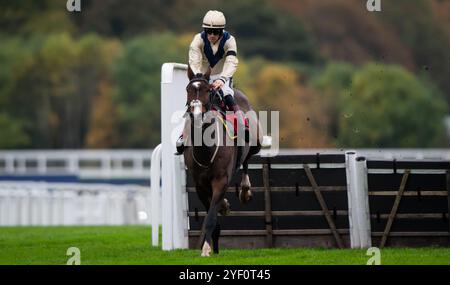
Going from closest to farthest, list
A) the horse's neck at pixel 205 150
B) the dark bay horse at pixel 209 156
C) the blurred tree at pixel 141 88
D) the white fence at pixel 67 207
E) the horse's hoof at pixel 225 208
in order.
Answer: the dark bay horse at pixel 209 156 < the horse's neck at pixel 205 150 < the horse's hoof at pixel 225 208 < the white fence at pixel 67 207 < the blurred tree at pixel 141 88

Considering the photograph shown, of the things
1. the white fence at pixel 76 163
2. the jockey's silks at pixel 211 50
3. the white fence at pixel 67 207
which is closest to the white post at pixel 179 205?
the jockey's silks at pixel 211 50

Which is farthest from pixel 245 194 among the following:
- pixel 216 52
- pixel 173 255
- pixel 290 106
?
pixel 290 106

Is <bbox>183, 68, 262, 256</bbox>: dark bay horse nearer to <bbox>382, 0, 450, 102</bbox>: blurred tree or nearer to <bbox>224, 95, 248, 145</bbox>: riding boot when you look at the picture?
<bbox>224, 95, 248, 145</bbox>: riding boot

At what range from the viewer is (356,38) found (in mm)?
109438

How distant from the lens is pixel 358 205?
18672mm

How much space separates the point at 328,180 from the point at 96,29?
9058 centimetres

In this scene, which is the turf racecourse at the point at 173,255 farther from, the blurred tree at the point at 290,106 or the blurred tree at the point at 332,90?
the blurred tree at the point at 290,106

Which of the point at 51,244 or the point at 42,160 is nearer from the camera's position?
the point at 51,244

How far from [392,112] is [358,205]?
49.2m

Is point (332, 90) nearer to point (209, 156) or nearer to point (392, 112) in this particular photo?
point (392, 112)

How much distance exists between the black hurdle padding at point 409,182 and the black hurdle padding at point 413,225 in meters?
0.42

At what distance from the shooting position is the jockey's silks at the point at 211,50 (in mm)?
18109
